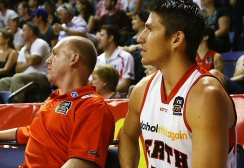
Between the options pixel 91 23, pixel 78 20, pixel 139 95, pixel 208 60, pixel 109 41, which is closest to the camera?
pixel 139 95

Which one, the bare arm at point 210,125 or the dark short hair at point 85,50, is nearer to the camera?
the bare arm at point 210,125

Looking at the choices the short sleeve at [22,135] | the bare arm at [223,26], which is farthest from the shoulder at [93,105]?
the bare arm at [223,26]

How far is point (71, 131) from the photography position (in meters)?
3.04

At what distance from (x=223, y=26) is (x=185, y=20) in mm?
5491

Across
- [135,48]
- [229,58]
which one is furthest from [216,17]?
[135,48]

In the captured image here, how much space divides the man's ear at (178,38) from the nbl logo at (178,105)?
265 millimetres

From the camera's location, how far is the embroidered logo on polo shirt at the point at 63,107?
3.11 metres

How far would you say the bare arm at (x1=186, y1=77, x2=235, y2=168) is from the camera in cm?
234

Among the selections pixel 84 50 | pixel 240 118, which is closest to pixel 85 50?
pixel 84 50

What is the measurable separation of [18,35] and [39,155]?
7.29m

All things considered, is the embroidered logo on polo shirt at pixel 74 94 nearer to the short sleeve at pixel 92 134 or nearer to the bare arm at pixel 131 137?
the short sleeve at pixel 92 134

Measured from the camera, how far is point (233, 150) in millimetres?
2570

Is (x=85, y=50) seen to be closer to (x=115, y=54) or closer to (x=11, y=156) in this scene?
Result: (x=11, y=156)

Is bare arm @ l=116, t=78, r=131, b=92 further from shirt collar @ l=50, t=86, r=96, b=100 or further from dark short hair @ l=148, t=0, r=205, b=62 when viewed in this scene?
dark short hair @ l=148, t=0, r=205, b=62
